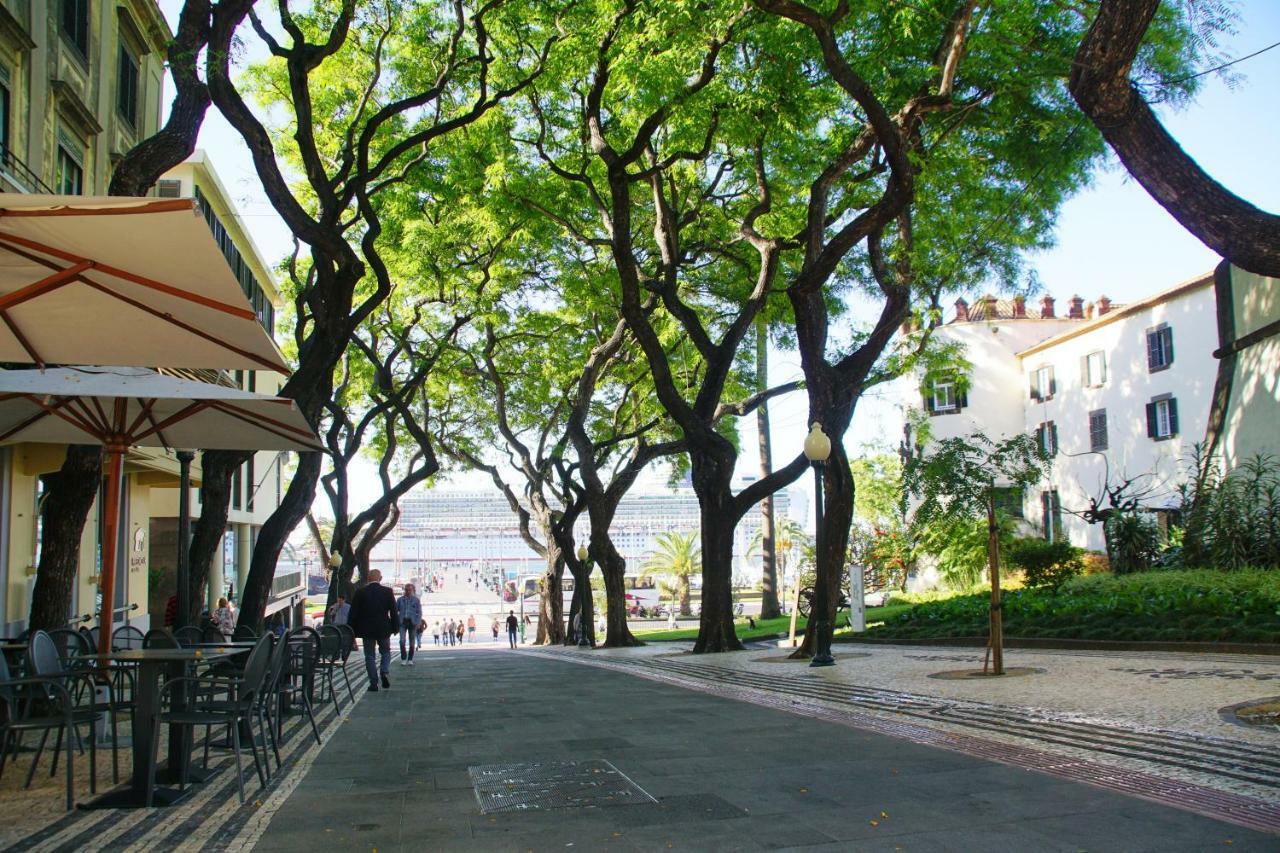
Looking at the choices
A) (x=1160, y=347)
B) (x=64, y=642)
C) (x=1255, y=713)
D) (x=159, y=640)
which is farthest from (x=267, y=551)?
(x=1160, y=347)

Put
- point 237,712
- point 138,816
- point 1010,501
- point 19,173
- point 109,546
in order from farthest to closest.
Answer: point 1010,501 < point 19,173 < point 109,546 < point 237,712 < point 138,816

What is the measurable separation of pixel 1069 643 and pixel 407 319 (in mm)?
16061

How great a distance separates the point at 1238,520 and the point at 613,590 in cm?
1334

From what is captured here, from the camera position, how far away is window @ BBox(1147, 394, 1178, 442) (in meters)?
29.3

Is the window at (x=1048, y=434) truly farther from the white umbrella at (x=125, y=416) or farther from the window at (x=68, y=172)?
the white umbrella at (x=125, y=416)

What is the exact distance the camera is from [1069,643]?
14.7 meters

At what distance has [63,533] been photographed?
9805 millimetres

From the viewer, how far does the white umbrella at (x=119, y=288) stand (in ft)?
14.8

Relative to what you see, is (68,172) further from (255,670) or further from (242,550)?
(242,550)

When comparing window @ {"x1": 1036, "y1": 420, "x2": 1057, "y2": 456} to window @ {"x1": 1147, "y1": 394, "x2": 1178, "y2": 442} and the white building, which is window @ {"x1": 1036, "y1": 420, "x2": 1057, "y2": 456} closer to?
the white building

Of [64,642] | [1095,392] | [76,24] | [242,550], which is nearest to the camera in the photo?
[64,642]

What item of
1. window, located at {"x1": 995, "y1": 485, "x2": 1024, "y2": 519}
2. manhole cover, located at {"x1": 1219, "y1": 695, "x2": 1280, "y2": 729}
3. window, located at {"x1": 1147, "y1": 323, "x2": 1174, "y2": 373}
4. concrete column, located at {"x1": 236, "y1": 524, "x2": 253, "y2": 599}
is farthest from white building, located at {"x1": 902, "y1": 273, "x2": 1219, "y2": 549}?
concrete column, located at {"x1": 236, "y1": 524, "x2": 253, "y2": 599}

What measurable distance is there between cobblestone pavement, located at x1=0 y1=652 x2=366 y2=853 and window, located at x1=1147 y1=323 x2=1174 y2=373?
28.1 meters

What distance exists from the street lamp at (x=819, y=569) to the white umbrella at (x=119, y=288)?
26.9ft
